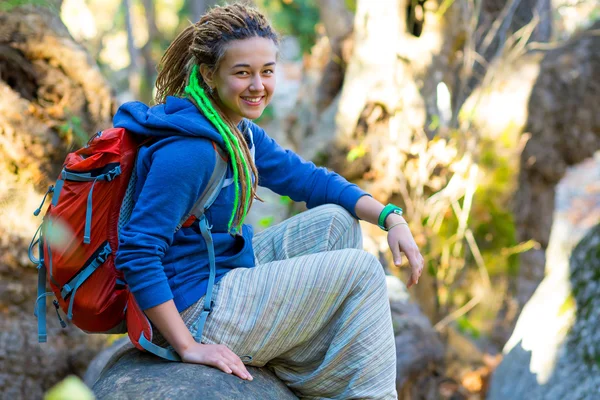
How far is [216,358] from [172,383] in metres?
0.19

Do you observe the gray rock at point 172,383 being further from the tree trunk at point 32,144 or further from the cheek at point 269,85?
the tree trunk at point 32,144

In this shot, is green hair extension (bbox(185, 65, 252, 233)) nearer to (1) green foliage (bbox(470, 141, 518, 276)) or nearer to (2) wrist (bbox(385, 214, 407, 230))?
(2) wrist (bbox(385, 214, 407, 230))

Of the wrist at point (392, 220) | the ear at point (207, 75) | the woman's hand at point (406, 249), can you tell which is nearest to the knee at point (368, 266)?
the woman's hand at point (406, 249)

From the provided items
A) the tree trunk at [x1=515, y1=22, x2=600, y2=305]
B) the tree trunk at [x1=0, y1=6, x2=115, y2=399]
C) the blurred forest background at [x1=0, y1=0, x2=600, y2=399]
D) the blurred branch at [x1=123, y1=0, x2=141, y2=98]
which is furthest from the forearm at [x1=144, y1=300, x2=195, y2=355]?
the blurred branch at [x1=123, y1=0, x2=141, y2=98]

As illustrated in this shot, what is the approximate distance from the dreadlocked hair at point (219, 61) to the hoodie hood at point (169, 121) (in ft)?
0.13

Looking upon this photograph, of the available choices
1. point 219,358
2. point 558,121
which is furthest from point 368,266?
point 558,121

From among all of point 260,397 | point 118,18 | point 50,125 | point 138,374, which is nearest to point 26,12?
point 50,125

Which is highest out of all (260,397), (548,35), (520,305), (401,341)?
(548,35)

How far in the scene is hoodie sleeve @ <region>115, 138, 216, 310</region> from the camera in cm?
212

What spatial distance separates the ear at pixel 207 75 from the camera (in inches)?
95.3

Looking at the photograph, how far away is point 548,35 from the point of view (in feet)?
24.3

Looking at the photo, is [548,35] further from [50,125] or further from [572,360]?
[50,125]

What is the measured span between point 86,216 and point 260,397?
86 cm

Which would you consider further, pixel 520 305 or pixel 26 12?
pixel 520 305
